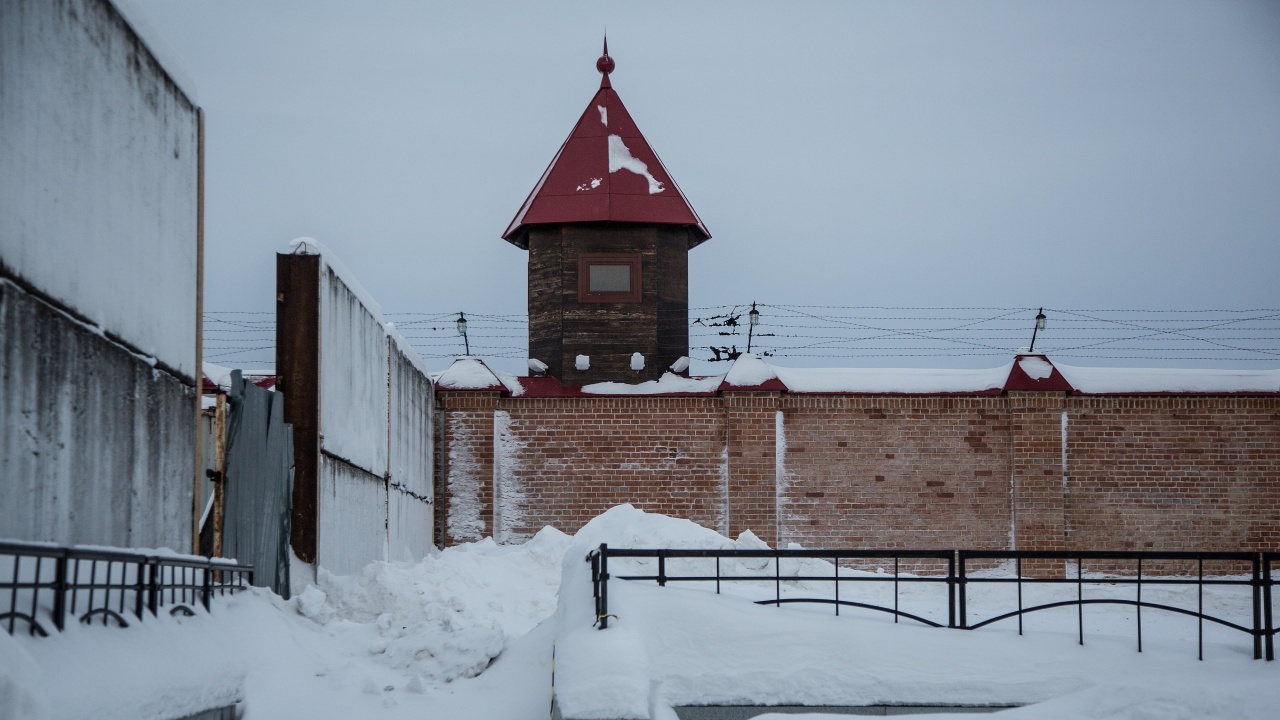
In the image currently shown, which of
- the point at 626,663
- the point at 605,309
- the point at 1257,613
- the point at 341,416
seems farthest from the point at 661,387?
the point at 626,663

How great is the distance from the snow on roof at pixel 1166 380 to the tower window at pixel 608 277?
7187 millimetres

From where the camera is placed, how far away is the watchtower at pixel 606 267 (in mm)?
21656

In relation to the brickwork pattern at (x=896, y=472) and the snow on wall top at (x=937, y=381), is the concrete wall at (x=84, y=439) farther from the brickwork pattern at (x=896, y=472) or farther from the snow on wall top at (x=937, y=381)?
the brickwork pattern at (x=896, y=472)

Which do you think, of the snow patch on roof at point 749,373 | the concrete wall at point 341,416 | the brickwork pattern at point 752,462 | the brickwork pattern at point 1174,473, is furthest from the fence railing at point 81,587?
the brickwork pattern at point 1174,473

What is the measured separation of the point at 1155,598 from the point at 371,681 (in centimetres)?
1357

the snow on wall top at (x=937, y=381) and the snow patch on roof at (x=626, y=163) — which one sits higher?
the snow patch on roof at (x=626, y=163)

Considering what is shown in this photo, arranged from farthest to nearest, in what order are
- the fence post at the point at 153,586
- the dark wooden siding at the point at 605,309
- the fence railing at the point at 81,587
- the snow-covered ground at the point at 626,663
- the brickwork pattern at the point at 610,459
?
the dark wooden siding at the point at 605,309 → the brickwork pattern at the point at 610,459 → the snow-covered ground at the point at 626,663 → the fence post at the point at 153,586 → the fence railing at the point at 81,587

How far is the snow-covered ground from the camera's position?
23.2 feet

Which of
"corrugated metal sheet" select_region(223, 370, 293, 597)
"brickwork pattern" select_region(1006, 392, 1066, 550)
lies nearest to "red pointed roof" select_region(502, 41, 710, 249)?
"brickwork pattern" select_region(1006, 392, 1066, 550)

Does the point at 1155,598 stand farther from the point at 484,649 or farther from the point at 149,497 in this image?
the point at 149,497

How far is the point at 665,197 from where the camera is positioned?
22.5 meters

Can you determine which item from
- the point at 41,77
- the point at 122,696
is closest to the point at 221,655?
the point at 122,696

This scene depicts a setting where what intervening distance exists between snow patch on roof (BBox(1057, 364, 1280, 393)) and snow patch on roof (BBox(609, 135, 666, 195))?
758 centimetres

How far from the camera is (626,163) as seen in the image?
22.8m
